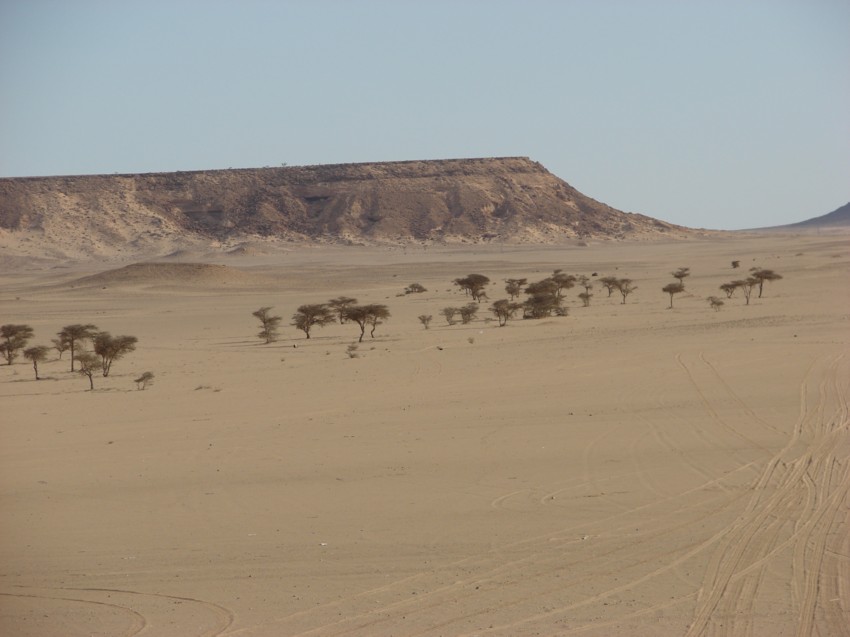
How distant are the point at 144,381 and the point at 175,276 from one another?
157ft

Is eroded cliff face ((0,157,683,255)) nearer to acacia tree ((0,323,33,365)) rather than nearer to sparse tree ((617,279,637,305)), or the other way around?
sparse tree ((617,279,637,305))

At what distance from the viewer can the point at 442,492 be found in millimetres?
13820

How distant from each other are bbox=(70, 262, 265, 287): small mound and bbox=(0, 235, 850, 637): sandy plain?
38982 mm

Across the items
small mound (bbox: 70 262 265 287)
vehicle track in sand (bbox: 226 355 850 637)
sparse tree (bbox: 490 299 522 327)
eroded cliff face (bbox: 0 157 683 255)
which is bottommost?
small mound (bbox: 70 262 265 287)

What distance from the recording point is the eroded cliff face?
12912cm

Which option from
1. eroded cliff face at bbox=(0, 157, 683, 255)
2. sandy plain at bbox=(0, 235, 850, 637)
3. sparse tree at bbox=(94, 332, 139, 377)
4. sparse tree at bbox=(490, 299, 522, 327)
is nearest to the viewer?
sandy plain at bbox=(0, 235, 850, 637)

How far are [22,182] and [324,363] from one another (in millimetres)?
124521

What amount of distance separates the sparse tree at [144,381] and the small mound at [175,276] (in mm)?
42678

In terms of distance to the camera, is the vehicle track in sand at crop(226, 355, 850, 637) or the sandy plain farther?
the sandy plain

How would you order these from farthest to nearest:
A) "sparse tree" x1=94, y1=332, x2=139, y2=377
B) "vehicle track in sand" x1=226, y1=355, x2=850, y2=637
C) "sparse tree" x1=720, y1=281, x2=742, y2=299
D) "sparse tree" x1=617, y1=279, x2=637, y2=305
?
"sparse tree" x1=617, y1=279, x2=637, y2=305
"sparse tree" x1=720, y1=281, x2=742, y2=299
"sparse tree" x1=94, y1=332, x2=139, y2=377
"vehicle track in sand" x1=226, y1=355, x2=850, y2=637

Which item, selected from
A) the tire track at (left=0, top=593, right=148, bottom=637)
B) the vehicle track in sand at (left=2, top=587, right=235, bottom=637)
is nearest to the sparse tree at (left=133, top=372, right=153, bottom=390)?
the tire track at (left=0, top=593, right=148, bottom=637)

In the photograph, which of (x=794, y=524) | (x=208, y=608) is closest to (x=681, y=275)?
(x=794, y=524)

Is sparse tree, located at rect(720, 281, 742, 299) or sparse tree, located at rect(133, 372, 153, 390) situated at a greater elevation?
sparse tree, located at rect(720, 281, 742, 299)

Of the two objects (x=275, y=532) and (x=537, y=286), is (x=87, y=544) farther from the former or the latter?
(x=537, y=286)
